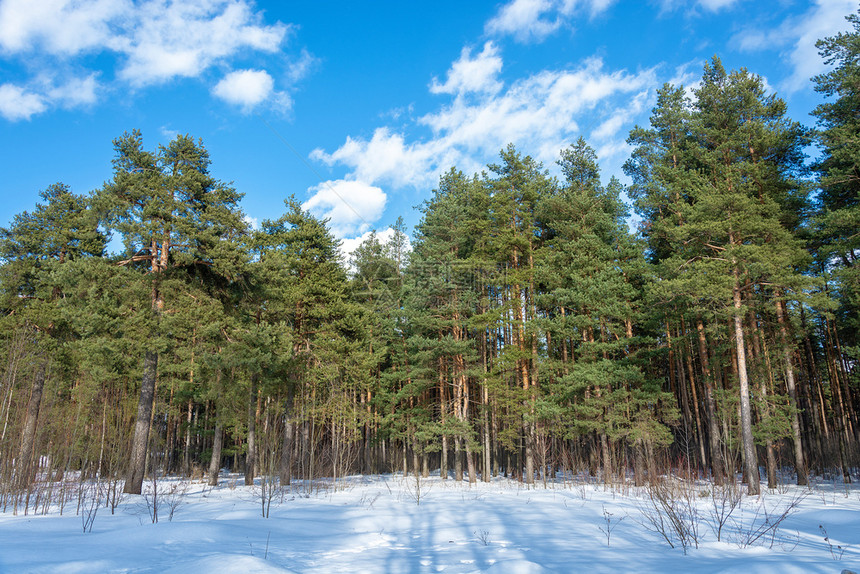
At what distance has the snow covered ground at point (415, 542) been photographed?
4.58 m

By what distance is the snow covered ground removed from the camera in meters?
4.58

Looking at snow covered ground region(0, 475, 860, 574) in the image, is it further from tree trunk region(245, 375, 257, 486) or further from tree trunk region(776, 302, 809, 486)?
tree trunk region(776, 302, 809, 486)

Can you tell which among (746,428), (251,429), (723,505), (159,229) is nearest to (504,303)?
(746,428)

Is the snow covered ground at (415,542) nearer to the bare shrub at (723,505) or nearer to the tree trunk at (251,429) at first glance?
the bare shrub at (723,505)

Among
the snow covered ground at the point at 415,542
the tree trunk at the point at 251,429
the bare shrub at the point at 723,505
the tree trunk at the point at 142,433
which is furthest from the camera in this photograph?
the tree trunk at the point at 251,429

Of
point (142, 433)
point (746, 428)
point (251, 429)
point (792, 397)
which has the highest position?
point (792, 397)

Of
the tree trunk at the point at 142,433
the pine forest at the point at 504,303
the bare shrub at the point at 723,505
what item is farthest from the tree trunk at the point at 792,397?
the tree trunk at the point at 142,433

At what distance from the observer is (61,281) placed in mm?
13156

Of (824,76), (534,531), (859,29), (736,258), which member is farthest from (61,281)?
(859,29)

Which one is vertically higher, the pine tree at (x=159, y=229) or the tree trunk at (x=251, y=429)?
the pine tree at (x=159, y=229)

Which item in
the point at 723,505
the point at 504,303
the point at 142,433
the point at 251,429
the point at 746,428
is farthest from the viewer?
the point at 504,303

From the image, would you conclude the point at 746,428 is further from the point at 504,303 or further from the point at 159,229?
the point at 159,229

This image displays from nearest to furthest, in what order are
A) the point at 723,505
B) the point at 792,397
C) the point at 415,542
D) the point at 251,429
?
the point at 723,505 → the point at 415,542 → the point at 792,397 → the point at 251,429

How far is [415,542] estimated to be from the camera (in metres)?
6.56
